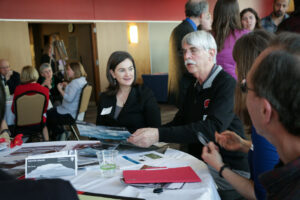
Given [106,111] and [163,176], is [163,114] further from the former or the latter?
[163,176]

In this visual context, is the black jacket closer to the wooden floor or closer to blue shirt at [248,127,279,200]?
blue shirt at [248,127,279,200]

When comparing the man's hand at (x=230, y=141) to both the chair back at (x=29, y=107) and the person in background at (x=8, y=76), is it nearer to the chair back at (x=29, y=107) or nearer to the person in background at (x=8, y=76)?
the chair back at (x=29, y=107)

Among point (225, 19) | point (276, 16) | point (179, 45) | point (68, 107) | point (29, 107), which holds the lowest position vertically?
point (68, 107)

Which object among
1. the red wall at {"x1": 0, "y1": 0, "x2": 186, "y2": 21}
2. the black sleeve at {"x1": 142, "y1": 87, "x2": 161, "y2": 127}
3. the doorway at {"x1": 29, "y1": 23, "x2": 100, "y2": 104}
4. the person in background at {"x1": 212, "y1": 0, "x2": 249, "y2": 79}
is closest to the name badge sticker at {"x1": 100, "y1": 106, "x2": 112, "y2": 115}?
the black sleeve at {"x1": 142, "y1": 87, "x2": 161, "y2": 127}

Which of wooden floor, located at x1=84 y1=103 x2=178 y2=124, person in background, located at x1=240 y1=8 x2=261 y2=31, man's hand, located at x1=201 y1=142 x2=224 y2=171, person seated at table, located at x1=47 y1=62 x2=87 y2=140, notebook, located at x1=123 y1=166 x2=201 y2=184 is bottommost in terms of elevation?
wooden floor, located at x1=84 y1=103 x2=178 y2=124

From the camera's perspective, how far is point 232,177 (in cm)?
136

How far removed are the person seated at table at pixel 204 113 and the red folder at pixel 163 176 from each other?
0.87 feet

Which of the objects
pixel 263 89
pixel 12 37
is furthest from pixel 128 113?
pixel 12 37

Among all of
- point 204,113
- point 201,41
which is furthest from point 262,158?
point 201,41

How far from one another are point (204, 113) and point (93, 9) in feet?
22.1

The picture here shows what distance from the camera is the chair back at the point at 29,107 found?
381 cm

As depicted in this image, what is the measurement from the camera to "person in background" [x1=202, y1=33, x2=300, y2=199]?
0.74 meters

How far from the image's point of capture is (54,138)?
472cm

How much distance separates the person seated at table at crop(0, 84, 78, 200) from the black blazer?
6.00ft
